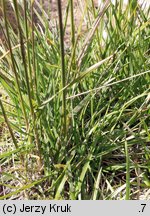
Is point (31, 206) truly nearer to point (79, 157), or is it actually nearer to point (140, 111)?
point (79, 157)

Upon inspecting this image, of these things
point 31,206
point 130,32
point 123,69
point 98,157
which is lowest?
point 31,206

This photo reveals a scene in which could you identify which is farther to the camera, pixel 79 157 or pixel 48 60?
pixel 48 60

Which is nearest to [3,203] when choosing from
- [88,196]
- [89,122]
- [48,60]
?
[88,196]

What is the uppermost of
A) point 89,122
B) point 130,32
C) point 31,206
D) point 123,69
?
point 130,32

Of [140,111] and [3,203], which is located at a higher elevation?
[140,111]

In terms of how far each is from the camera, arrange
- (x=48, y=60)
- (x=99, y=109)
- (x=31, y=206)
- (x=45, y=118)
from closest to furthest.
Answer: (x=31, y=206) < (x=45, y=118) < (x=99, y=109) < (x=48, y=60)

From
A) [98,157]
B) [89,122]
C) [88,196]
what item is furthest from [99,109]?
[88,196]

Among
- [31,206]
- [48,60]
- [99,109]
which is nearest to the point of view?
[31,206]

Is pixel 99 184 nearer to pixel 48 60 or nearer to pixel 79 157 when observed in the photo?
pixel 79 157

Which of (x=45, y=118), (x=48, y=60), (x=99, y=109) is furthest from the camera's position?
(x=48, y=60)
